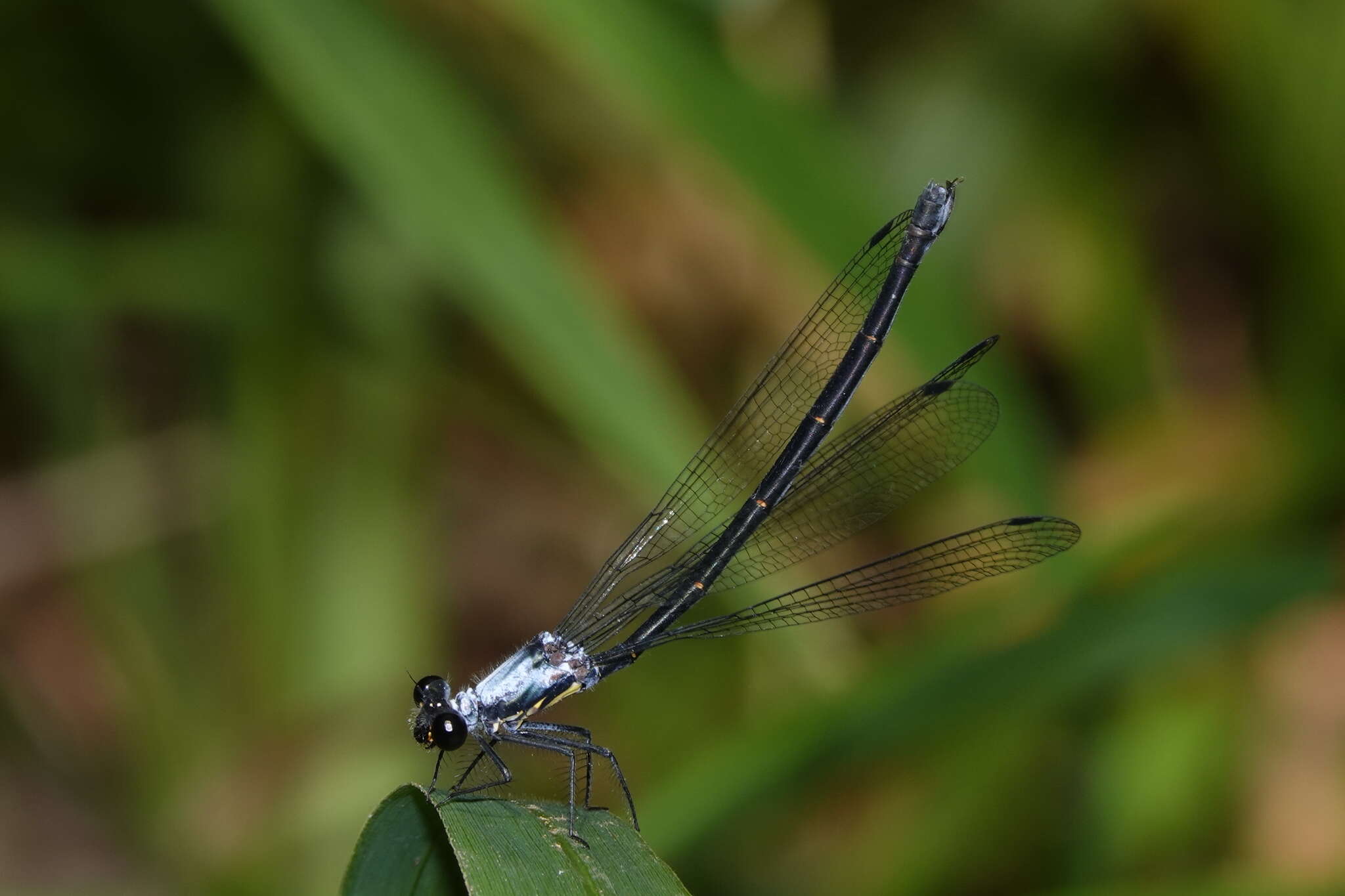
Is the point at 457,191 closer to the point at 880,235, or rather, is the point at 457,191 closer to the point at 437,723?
the point at 880,235

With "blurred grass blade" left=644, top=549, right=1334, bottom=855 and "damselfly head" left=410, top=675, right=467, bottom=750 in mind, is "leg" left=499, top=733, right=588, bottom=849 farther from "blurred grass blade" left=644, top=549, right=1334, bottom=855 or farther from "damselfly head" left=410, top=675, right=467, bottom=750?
"blurred grass blade" left=644, top=549, right=1334, bottom=855

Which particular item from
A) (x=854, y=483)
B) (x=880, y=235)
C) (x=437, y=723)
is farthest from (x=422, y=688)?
(x=880, y=235)

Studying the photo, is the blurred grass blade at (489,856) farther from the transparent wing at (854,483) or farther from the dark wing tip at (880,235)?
the dark wing tip at (880,235)

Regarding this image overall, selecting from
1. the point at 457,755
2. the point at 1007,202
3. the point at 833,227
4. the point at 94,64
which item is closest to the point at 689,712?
the point at 457,755

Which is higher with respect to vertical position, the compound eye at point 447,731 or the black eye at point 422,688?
the black eye at point 422,688

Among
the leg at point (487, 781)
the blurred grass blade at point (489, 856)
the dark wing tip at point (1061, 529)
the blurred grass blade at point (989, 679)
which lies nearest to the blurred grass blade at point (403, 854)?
the blurred grass blade at point (489, 856)

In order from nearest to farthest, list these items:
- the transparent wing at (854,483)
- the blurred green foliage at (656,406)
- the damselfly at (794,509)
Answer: the damselfly at (794,509) < the transparent wing at (854,483) < the blurred green foliage at (656,406)

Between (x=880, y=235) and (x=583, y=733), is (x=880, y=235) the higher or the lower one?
the higher one

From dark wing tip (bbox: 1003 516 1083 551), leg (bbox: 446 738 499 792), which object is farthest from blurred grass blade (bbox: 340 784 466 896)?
dark wing tip (bbox: 1003 516 1083 551)
